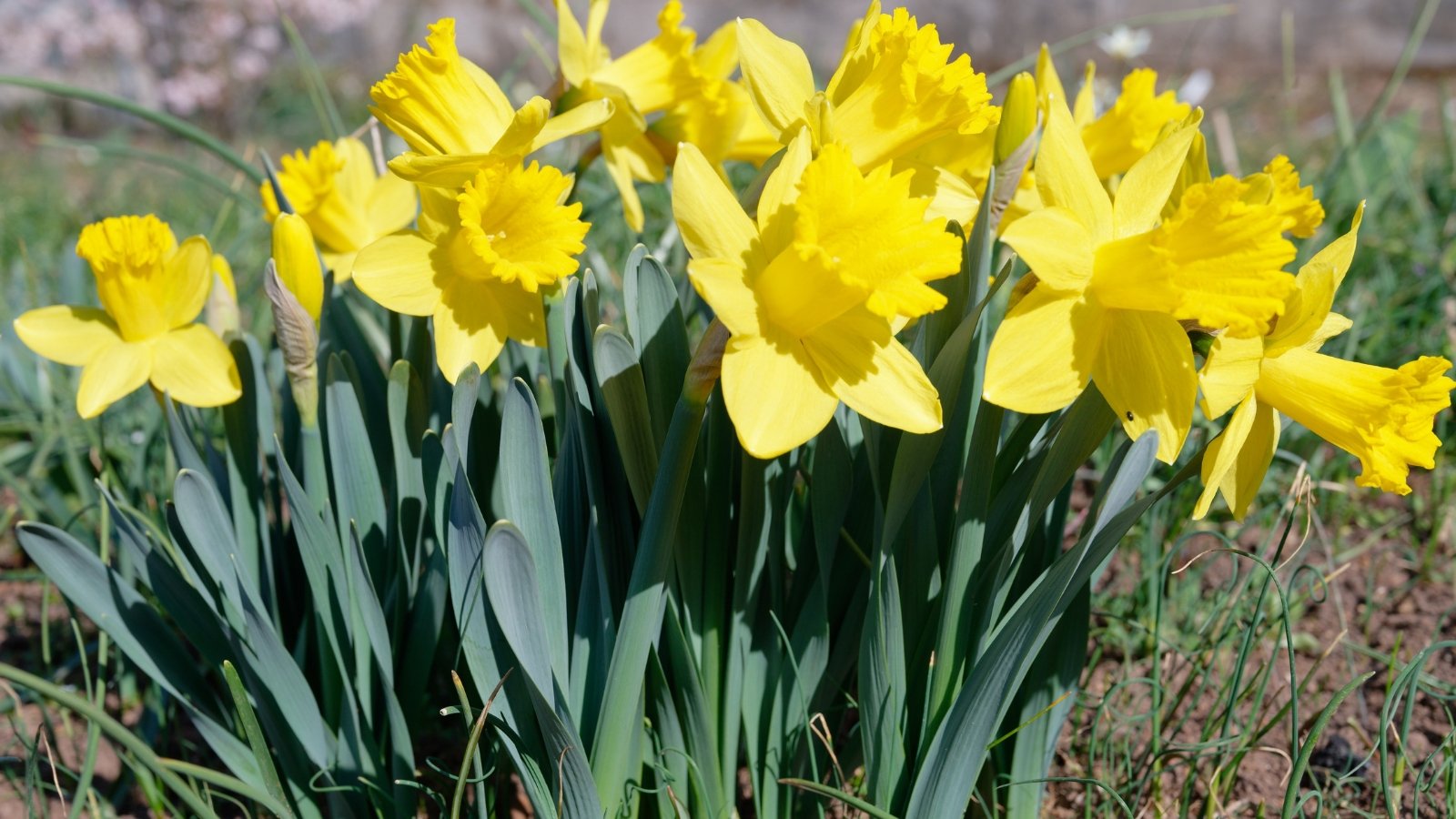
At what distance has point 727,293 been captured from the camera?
2.90 feet

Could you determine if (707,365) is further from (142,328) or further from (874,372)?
(142,328)

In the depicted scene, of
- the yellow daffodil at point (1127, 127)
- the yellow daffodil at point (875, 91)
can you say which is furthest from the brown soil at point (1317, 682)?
the yellow daffodil at point (875, 91)

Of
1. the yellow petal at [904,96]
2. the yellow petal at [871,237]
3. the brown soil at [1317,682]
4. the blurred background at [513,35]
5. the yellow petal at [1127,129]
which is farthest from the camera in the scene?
the blurred background at [513,35]

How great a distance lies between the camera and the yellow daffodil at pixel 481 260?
3.37 feet

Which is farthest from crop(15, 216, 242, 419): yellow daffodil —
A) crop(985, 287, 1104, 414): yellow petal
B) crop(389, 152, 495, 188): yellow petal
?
crop(985, 287, 1104, 414): yellow petal

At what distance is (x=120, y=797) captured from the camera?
4.76ft

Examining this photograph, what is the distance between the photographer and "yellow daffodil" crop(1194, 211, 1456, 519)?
0.99 metres

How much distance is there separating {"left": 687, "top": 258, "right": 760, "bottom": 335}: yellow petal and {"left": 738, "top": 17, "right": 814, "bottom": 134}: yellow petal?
8.6 inches

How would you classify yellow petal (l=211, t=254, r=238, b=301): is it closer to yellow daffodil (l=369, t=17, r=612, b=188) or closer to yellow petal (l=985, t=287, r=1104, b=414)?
yellow daffodil (l=369, t=17, r=612, b=188)

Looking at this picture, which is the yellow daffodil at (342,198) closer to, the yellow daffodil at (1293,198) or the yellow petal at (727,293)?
the yellow petal at (727,293)

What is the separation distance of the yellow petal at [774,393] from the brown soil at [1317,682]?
0.58 m

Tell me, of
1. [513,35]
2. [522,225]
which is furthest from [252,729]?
[513,35]

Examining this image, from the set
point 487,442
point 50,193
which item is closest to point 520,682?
point 487,442

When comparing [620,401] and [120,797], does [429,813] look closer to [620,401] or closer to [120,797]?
[120,797]
